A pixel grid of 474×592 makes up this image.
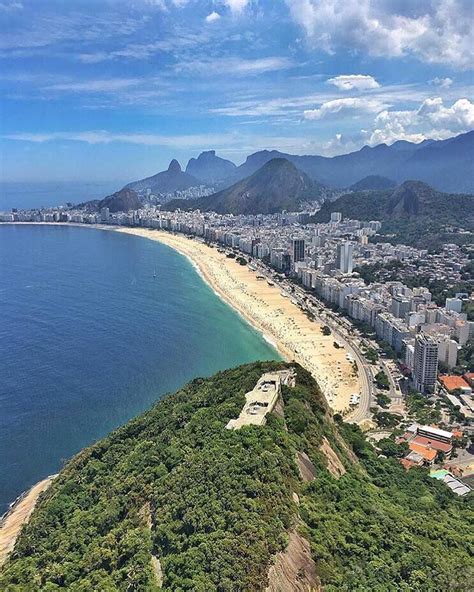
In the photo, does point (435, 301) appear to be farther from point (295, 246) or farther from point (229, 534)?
point (229, 534)

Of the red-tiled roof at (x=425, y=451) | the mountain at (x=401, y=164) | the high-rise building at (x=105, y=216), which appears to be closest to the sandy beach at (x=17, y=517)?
the red-tiled roof at (x=425, y=451)

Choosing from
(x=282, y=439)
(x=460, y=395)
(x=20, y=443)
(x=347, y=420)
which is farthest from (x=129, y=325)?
(x=282, y=439)

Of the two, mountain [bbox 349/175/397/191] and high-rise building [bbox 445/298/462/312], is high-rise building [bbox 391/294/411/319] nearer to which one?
high-rise building [bbox 445/298/462/312]

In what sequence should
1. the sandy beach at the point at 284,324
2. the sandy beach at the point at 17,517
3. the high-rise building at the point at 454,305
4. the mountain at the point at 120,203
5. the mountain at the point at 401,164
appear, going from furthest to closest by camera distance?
1. the mountain at the point at 401,164
2. the mountain at the point at 120,203
3. the high-rise building at the point at 454,305
4. the sandy beach at the point at 284,324
5. the sandy beach at the point at 17,517

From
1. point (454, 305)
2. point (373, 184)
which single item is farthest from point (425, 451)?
point (373, 184)

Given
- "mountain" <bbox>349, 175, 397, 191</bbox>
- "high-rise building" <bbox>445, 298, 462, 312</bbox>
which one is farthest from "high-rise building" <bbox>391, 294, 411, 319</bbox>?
"mountain" <bbox>349, 175, 397, 191</bbox>

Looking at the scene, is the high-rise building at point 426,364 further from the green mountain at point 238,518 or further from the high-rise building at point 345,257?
the high-rise building at point 345,257
